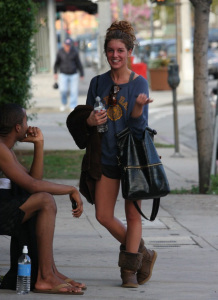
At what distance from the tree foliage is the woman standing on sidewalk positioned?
5.92m

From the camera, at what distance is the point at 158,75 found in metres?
31.5

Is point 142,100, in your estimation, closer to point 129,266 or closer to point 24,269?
point 129,266

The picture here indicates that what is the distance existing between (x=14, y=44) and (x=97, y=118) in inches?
252

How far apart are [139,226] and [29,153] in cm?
844

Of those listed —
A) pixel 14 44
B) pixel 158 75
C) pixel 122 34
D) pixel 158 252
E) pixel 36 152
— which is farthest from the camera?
pixel 158 75

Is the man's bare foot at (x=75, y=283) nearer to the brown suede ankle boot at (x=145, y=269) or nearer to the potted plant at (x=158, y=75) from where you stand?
the brown suede ankle boot at (x=145, y=269)

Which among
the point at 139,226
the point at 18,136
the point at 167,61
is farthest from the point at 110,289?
the point at 167,61

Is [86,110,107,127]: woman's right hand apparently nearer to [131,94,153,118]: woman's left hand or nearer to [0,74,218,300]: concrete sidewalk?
[131,94,153,118]: woman's left hand

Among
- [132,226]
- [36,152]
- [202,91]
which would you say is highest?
[36,152]

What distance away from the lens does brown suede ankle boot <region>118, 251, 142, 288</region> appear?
5.82m

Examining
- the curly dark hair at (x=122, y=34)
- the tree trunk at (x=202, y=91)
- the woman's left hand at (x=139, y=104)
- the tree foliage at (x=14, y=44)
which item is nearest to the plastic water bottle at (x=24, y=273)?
the woman's left hand at (x=139, y=104)

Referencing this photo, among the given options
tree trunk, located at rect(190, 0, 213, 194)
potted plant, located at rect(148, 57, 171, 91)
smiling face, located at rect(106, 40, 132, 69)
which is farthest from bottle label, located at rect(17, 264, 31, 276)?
potted plant, located at rect(148, 57, 171, 91)

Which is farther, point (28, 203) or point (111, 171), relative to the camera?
point (111, 171)

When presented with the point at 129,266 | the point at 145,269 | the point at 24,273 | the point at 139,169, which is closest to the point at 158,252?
the point at 145,269
